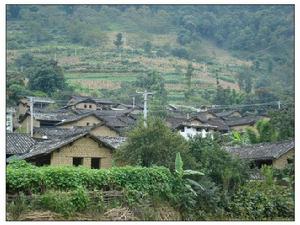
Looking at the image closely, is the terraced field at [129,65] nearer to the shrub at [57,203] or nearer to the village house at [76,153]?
the village house at [76,153]

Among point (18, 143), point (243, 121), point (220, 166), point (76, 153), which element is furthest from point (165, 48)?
point (220, 166)

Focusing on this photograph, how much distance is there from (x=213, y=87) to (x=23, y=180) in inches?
1996

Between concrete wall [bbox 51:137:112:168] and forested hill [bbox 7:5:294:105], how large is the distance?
3403 centimetres

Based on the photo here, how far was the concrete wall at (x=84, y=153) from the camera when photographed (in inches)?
722

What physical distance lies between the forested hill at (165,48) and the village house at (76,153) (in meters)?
34.0

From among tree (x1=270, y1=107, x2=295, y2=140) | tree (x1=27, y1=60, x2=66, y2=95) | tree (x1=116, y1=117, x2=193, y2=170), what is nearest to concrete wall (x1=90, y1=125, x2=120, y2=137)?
tree (x1=270, y1=107, x2=295, y2=140)

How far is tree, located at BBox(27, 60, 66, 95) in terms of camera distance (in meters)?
50.2

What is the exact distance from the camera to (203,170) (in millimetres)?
17281

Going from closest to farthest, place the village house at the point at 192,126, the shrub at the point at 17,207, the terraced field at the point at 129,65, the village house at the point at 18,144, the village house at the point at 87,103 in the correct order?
the shrub at the point at 17,207
the village house at the point at 18,144
the village house at the point at 192,126
the village house at the point at 87,103
the terraced field at the point at 129,65

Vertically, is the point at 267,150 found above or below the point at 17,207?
above

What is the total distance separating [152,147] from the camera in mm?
18016

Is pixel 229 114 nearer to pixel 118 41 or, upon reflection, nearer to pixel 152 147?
pixel 118 41

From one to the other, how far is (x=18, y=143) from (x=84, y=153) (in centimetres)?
414

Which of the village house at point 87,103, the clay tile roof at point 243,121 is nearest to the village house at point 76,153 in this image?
the clay tile roof at point 243,121
